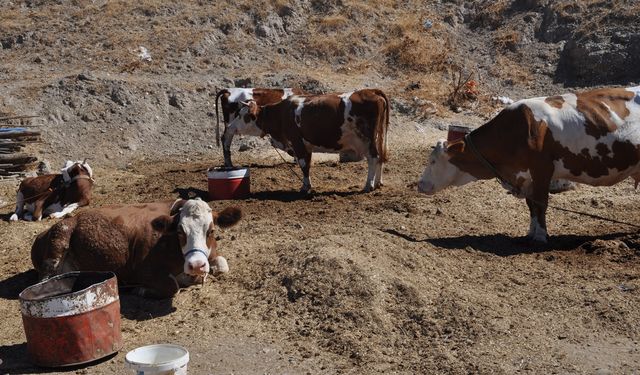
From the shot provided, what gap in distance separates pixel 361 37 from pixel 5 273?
18178 millimetres

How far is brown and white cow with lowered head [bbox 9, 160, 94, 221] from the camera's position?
42.1ft

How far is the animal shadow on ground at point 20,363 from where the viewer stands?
691 centimetres

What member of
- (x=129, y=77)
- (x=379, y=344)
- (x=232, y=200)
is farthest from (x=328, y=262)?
(x=129, y=77)

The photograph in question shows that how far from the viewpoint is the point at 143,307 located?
831 cm

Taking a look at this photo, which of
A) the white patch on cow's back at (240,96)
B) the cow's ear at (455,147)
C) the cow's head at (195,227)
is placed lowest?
the cow's head at (195,227)

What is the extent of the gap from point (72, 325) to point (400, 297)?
9.78 feet

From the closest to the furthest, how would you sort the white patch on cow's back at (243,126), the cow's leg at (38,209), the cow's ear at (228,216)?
1. the cow's ear at (228,216)
2. the cow's leg at (38,209)
3. the white patch on cow's back at (243,126)

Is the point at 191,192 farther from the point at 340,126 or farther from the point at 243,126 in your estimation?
the point at 243,126

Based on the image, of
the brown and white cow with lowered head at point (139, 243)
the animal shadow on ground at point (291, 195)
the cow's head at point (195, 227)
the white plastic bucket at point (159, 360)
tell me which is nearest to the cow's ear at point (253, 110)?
the animal shadow on ground at point (291, 195)

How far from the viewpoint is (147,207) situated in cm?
911

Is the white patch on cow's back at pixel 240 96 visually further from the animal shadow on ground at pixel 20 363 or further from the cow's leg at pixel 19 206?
the animal shadow on ground at pixel 20 363

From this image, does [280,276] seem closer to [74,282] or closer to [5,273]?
[74,282]

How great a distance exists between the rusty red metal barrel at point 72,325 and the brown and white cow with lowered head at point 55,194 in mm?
6044

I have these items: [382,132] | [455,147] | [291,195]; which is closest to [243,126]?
[291,195]
